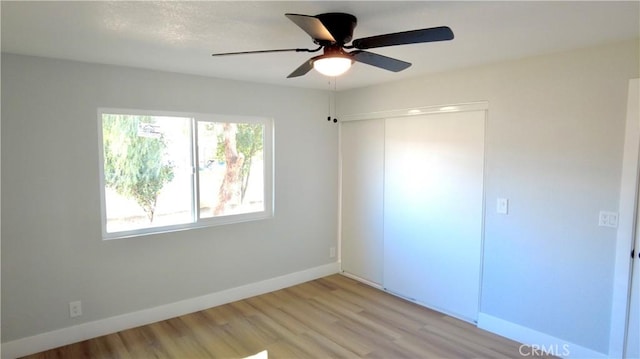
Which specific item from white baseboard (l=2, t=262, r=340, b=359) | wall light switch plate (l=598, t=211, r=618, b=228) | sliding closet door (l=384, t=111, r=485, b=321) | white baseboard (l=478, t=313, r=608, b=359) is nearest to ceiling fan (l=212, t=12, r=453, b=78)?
sliding closet door (l=384, t=111, r=485, b=321)

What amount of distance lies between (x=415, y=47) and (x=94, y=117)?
2.70 metres

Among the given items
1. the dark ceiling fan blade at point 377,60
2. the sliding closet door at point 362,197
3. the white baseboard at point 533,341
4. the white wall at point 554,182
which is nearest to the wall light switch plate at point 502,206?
the white wall at point 554,182

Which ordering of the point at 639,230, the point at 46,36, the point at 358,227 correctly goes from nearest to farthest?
the point at 46,36
the point at 639,230
the point at 358,227

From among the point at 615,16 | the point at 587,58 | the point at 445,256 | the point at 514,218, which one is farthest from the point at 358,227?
the point at 615,16

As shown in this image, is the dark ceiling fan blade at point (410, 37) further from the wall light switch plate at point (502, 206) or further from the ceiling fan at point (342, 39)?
the wall light switch plate at point (502, 206)

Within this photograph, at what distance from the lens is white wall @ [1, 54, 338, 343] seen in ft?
9.36

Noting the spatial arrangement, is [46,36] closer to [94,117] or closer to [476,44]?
[94,117]

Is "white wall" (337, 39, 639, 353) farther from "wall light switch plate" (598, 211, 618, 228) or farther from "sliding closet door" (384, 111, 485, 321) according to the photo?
"sliding closet door" (384, 111, 485, 321)

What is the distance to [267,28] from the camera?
2229 mm

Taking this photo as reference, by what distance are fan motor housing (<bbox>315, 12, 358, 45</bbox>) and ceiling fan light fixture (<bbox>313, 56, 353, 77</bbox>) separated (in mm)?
88

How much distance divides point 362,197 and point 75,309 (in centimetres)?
309

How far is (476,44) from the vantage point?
8.53 feet

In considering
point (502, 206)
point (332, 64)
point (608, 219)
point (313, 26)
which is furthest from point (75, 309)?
point (608, 219)

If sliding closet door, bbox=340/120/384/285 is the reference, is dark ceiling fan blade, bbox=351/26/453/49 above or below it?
above
